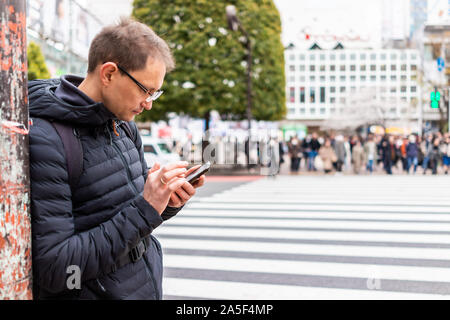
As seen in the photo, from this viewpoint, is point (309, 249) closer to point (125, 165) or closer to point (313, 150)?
point (125, 165)

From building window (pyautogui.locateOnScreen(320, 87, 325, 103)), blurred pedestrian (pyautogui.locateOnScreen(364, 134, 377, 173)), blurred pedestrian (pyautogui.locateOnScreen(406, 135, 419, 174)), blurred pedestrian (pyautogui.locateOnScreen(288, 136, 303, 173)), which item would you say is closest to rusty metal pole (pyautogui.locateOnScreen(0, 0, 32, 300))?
blurred pedestrian (pyautogui.locateOnScreen(288, 136, 303, 173))

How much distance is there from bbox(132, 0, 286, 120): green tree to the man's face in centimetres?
1831

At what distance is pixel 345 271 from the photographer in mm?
5016

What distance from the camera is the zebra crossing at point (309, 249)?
4.47 m

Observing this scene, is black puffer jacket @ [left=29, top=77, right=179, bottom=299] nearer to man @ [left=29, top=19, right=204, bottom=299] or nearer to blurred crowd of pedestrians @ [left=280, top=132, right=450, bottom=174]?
man @ [left=29, top=19, right=204, bottom=299]

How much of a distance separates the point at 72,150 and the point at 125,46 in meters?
0.35

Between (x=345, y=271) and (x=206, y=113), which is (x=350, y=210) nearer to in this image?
(x=345, y=271)

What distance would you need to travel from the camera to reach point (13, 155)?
1269 millimetres

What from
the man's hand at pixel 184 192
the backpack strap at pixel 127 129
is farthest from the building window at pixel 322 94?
the man's hand at pixel 184 192

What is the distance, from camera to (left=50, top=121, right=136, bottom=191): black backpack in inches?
56.5

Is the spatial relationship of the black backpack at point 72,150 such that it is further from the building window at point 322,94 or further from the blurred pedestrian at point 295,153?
the building window at point 322,94

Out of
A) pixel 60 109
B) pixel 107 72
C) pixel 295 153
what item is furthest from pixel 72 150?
pixel 295 153

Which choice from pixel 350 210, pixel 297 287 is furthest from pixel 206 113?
pixel 297 287

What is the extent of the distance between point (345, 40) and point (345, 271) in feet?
346
